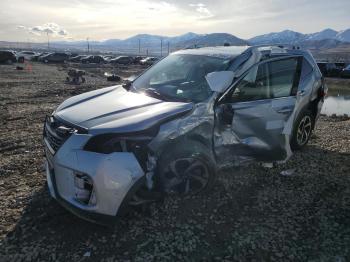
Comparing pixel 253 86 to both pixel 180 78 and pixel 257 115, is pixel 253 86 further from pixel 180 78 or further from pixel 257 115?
pixel 180 78

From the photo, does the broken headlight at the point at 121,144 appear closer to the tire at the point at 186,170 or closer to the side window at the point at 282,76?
the tire at the point at 186,170

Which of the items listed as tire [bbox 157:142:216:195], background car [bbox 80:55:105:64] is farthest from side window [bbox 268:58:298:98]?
background car [bbox 80:55:105:64]

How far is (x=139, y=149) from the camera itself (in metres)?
3.64

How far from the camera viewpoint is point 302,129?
19.7 feet

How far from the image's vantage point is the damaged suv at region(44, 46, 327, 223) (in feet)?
11.1

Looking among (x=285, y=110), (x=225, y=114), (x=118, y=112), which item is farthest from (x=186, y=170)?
(x=285, y=110)

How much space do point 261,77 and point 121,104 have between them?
2017 millimetres

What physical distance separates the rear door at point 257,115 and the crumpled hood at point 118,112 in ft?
2.18

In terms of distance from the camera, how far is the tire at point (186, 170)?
3844 mm

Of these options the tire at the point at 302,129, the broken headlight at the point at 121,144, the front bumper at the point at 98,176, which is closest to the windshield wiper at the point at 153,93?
the broken headlight at the point at 121,144

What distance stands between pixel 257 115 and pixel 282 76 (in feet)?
3.18

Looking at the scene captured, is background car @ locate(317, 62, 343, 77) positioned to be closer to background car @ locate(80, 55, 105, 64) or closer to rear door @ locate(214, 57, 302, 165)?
rear door @ locate(214, 57, 302, 165)

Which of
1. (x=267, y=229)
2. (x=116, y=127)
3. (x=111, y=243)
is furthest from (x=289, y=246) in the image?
(x=116, y=127)

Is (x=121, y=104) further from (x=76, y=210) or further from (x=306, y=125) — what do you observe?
(x=306, y=125)
